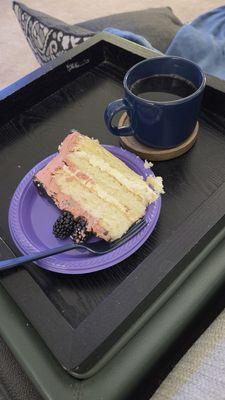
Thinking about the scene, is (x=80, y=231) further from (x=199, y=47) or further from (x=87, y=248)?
(x=199, y=47)

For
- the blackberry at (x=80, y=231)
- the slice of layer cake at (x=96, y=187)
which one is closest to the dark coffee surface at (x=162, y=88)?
the slice of layer cake at (x=96, y=187)

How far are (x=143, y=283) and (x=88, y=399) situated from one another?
0.13 metres

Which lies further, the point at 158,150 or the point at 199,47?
the point at 199,47

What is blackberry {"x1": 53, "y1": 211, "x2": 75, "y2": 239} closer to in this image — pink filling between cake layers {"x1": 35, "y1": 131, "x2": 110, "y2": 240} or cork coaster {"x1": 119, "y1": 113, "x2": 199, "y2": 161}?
pink filling between cake layers {"x1": 35, "y1": 131, "x2": 110, "y2": 240}

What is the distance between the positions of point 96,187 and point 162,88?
0.63 feet

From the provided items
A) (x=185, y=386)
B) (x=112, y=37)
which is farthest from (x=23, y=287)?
(x=112, y=37)

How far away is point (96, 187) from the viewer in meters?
0.57

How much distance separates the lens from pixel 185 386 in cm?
44

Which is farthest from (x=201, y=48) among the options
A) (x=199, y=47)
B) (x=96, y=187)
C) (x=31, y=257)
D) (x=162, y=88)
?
(x=31, y=257)

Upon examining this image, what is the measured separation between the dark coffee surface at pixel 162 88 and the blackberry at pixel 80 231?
0.73 ft

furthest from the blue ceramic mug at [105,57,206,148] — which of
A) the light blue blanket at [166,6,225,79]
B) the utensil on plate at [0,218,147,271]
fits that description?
the light blue blanket at [166,6,225,79]

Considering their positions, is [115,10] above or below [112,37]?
below

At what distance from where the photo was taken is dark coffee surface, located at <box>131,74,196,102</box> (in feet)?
2.00

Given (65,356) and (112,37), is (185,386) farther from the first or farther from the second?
(112,37)
